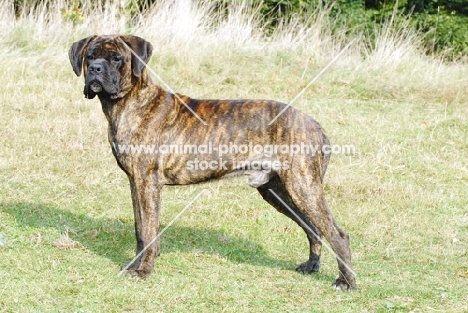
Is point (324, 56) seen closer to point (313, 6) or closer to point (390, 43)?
point (390, 43)

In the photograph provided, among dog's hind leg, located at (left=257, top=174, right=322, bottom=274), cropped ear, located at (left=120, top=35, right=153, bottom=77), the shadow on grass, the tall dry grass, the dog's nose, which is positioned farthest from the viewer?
the tall dry grass

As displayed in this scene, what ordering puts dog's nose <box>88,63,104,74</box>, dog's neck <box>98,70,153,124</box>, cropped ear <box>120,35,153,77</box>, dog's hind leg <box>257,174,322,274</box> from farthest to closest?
dog's hind leg <box>257,174,322,274</box>
dog's neck <box>98,70,153,124</box>
cropped ear <box>120,35,153,77</box>
dog's nose <box>88,63,104,74</box>

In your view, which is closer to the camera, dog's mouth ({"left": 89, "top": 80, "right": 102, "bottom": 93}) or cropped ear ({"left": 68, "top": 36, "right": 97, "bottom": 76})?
dog's mouth ({"left": 89, "top": 80, "right": 102, "bottom": 93})

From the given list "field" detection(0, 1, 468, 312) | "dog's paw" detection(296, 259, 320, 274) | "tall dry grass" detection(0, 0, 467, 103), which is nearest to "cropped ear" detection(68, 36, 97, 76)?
"field" detection(0, 1, 468, 312)

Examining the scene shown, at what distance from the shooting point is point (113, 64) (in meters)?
5.52

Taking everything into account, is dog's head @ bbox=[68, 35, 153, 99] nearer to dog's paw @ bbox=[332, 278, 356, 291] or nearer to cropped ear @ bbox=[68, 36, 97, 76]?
cropped ear @ bbox=[68, 36, 97, 76]

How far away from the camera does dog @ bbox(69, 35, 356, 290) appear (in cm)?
545

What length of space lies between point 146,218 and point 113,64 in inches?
48.6

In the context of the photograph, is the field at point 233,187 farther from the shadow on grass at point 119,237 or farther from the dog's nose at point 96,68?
the dog's nose at point 96,68

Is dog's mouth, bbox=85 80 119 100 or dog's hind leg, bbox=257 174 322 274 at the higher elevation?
dog's mouth, bbox=85 80 119 100

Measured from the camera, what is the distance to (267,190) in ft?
19.7

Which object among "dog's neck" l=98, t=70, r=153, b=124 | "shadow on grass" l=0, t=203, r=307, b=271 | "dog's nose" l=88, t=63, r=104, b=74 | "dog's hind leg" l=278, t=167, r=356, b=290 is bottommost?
"shadow on grass" l=0, t=203, r=307, b=271

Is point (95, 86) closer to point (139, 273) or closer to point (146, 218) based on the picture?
point (146, 218)

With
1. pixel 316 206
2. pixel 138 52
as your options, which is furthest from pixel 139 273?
pixel 138 52
